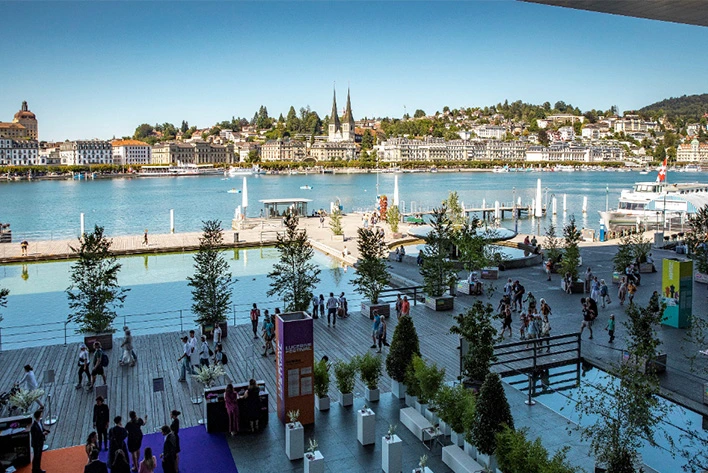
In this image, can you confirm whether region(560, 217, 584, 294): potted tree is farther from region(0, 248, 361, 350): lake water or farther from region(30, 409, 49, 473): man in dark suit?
region(30, 409, 49, 473): man in dark suit

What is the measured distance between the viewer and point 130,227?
53.5 m

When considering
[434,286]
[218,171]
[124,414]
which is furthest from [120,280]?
[218,171]

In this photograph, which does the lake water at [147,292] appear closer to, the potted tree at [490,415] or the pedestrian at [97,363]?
the pedestrian at [97,363]

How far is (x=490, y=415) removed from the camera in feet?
24.4

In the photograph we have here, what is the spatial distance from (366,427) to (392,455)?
3.31 feet

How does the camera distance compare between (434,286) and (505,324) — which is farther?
(434,286)

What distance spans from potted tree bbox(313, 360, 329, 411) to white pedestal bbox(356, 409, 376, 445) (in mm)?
Answer: 1292

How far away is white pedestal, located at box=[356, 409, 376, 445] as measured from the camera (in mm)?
8891

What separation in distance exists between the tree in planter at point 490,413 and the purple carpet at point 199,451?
3327 millimetres

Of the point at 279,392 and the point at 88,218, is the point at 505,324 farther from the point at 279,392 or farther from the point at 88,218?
the point at 88,218

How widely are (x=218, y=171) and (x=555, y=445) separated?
622ft

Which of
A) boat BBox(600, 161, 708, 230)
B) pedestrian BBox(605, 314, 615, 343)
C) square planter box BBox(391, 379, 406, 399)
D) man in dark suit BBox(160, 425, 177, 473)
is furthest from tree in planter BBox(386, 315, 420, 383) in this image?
boat BBox(600, 161, 708, 230)

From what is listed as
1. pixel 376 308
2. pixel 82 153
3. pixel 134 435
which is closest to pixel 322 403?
pixel 134 435

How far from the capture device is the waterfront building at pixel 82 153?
182500mm
